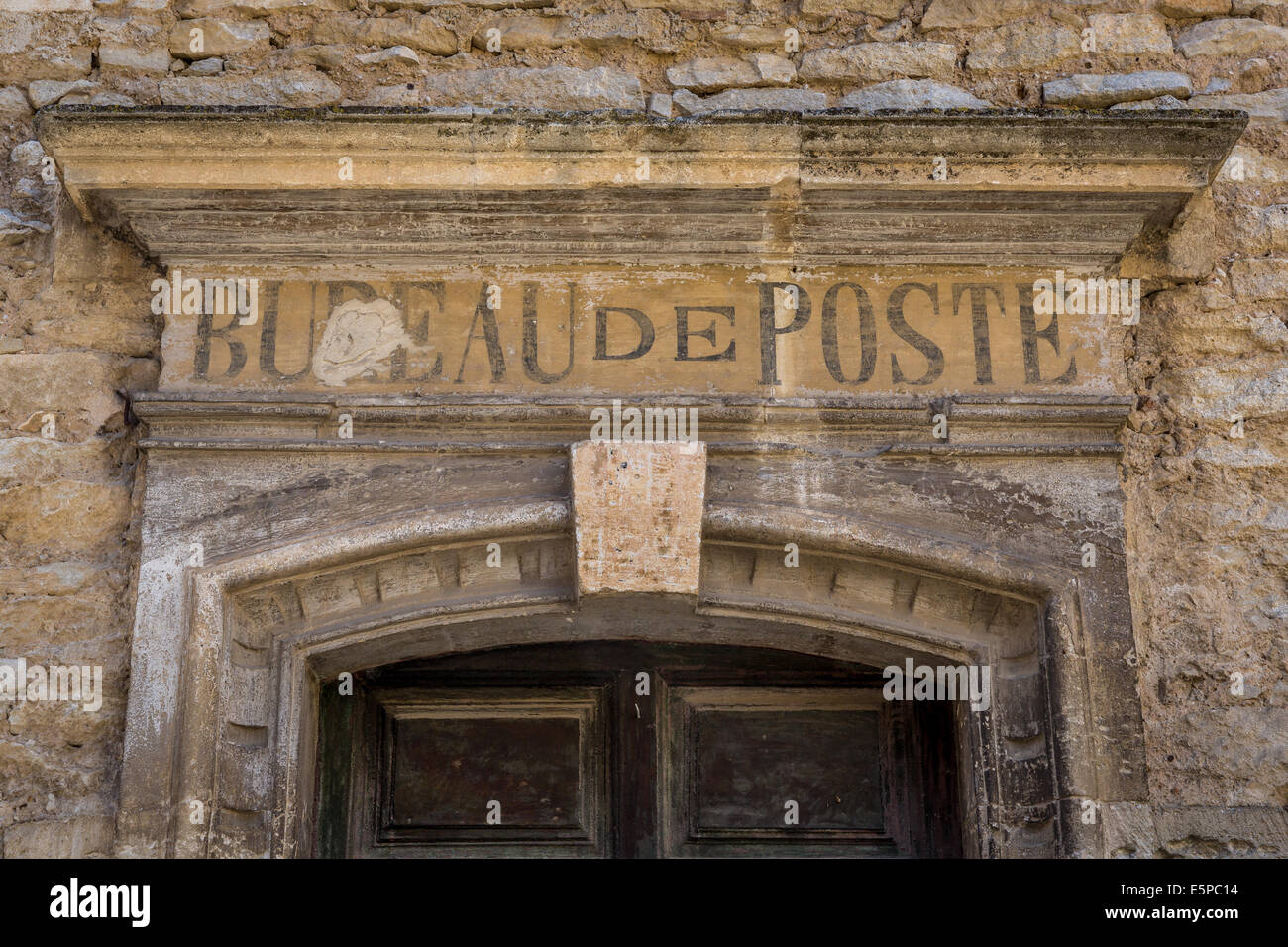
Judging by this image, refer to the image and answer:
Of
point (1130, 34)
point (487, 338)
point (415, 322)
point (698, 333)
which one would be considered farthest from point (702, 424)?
point (1130, 34)

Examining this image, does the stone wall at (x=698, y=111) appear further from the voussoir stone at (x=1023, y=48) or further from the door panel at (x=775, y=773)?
the door panel at (x=775, y=773)

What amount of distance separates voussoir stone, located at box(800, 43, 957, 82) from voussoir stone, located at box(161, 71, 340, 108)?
3.82 feet

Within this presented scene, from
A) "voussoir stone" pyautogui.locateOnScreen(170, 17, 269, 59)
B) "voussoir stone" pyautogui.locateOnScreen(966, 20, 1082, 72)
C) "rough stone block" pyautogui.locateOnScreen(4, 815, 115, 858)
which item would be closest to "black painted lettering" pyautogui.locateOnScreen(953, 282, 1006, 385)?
"voussoir stone" pyautogui.locateOnScreen(966, 20, 1082, 72)

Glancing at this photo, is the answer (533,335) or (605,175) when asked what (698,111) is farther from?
(533,335)

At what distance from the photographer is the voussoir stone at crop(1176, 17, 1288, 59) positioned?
340 cm

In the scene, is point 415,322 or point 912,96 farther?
point 912,96

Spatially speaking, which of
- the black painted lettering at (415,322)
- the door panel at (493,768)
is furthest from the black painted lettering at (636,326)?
the door panel at (493,768)

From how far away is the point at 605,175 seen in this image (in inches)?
122

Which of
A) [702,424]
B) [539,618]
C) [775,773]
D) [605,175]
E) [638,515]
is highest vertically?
[605,175]

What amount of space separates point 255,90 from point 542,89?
685 mm

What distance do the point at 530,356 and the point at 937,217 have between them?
3.23ft

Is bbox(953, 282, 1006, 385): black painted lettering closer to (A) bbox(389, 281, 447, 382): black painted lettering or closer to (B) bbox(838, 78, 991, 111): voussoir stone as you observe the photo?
(B) bbox(838, 78, 991, 111): voussoir stone

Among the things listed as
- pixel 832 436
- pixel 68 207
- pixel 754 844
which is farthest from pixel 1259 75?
pixel 68 207

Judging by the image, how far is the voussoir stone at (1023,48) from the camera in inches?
134
